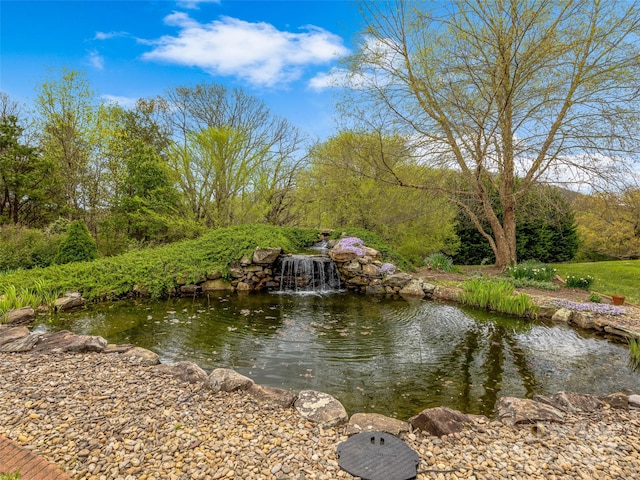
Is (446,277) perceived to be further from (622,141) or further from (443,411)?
(443,411)

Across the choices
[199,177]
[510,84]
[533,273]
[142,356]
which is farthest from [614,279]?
[199,177]

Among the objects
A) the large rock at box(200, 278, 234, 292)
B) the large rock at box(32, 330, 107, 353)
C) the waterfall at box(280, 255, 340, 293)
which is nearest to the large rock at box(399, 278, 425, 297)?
the waterfall at box(280, 255, 340, 293)

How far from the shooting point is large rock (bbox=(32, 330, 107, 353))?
381 cm

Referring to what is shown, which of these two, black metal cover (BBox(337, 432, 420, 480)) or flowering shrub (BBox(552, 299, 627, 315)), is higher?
flowering shrub (BBox(552, 299, 627, 315))

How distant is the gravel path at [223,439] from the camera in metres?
2.01

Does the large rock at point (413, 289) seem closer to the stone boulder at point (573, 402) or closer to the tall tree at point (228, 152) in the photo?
the stone boulder at point (573, 402)

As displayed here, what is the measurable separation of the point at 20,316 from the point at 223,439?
5.15 m

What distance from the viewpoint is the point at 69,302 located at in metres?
6.32

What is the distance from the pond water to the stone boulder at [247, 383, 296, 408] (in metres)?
0.61

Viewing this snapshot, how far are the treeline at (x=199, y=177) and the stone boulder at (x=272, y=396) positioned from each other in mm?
7873

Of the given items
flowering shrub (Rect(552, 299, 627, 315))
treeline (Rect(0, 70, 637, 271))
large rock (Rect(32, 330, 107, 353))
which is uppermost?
treeline (Rect(0, 70, 637, 271))

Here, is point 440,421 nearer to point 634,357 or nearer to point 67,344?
point 634,357

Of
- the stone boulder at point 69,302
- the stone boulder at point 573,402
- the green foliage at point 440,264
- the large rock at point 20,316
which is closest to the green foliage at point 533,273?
the green foliage at point 440,264

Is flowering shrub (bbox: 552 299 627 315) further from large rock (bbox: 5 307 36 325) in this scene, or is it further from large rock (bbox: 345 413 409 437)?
large rock (bbox: 5 307 36 325)
